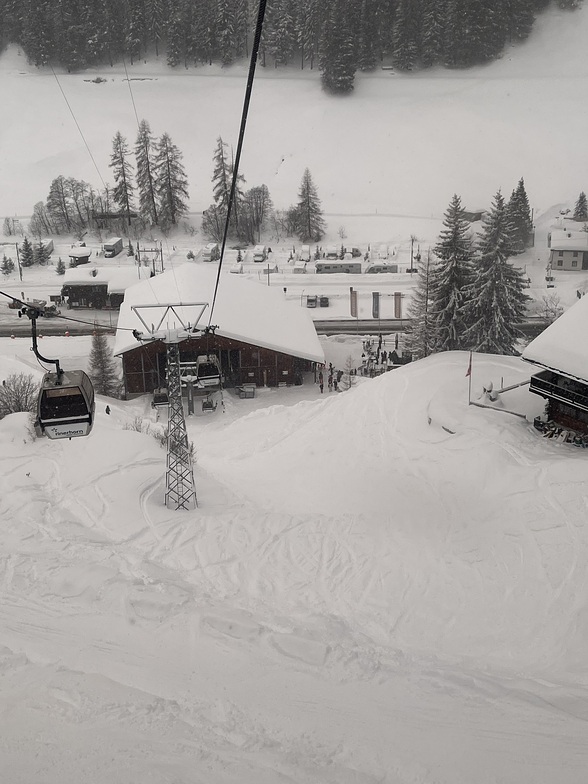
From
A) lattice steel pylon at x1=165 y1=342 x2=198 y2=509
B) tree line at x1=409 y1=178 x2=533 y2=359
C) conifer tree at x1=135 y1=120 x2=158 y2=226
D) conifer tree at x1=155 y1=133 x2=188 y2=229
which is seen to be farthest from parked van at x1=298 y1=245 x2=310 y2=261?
lattice steel pylon at x1=165 y1=342 x2=198 y2=509

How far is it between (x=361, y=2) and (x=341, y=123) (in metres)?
17.8

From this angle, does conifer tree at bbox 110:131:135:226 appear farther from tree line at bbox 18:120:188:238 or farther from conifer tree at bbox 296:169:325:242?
conifer tree at bbox 296:169:325:242

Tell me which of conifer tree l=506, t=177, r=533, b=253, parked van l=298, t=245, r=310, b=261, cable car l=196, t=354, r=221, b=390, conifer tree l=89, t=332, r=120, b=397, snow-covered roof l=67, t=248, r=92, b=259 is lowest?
conifer tree l=89, t=332, r=120, b=397

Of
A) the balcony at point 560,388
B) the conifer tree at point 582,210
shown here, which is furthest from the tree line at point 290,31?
the balcony at point 560,388

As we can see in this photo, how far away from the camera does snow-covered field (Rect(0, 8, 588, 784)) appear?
8.67 m

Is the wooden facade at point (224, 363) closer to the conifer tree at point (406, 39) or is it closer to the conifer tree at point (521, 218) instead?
the conifer tree at point (521, 218)

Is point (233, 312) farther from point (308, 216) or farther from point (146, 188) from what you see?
point (146, 188)

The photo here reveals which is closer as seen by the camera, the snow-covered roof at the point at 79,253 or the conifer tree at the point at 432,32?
the snow-covered roof at the point at 79,253

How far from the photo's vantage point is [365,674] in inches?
412

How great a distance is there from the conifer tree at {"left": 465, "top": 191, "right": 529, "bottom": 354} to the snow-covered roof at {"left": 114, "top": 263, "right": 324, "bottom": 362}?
7.46 metres

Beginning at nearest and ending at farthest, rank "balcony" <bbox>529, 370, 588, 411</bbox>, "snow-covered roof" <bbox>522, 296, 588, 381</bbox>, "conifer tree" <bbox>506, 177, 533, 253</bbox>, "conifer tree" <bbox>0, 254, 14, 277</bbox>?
"balcony" <bbox>529, 370, 588, 411</bbox>
"snow-covered roof" <bbox>522, 296, 588, 381</bbox>
"conifer tree" <bbox>0, 254, 14, 277</bbox>
"conifer tree" <bbox>506, 177, 533, 253</bbox>

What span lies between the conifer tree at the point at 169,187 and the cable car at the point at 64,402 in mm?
59172

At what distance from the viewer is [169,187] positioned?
6738cm

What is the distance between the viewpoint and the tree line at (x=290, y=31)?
8950 centimetres
